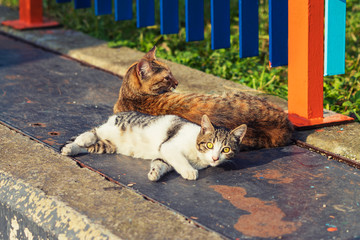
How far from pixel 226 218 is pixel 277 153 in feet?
3.49

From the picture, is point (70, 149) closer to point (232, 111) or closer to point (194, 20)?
point (232, 111)

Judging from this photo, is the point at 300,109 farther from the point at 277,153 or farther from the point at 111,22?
the point at 111,22

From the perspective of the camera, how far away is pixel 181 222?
2984 millimetres

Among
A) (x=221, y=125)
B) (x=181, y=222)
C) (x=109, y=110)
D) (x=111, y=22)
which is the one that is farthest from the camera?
(x=111, y=22)

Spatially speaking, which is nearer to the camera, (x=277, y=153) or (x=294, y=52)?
(x=277, y=153)

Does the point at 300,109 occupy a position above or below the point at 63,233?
above

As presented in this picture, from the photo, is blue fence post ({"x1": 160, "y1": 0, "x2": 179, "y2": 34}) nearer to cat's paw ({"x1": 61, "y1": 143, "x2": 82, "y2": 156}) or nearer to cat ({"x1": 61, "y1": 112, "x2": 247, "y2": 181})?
cat ({"x1": 61, "y1": 112, "x2": 247, "y2": 181})

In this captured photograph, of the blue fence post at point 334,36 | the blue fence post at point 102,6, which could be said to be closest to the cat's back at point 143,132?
the blue fence post at point 334,36

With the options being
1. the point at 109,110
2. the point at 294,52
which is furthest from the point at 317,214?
the point at 109,110

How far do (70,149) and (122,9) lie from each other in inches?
93.3

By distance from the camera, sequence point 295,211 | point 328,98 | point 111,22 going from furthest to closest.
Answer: point 111,22 → point 328,98 → point 295,211

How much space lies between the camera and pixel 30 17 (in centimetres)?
747

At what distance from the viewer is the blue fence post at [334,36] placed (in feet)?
14.9

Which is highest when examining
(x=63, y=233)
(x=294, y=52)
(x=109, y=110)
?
(x=294, y=52)
